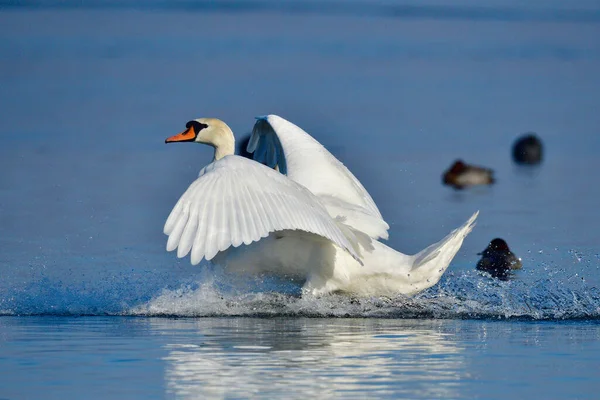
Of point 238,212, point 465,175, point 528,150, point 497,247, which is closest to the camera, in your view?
point 238,212

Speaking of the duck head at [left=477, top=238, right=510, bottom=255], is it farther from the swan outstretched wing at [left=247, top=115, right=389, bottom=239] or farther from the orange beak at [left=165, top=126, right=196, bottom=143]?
the orange beak at [left=165, top=126, right=196, bottom=143]

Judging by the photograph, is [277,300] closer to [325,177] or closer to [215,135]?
[325,177]

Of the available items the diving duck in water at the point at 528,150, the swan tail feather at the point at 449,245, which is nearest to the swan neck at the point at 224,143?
the swan tail feather at the point at 449,245

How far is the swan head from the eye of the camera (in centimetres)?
1297

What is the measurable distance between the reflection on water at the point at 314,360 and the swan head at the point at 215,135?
9.75 feet

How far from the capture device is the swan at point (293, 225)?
9594 mm

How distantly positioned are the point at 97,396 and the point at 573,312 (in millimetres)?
4067

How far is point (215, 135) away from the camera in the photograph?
42.7ft

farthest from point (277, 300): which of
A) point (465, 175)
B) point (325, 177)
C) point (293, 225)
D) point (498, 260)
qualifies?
point (465, 175)

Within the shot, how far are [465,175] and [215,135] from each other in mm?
6283

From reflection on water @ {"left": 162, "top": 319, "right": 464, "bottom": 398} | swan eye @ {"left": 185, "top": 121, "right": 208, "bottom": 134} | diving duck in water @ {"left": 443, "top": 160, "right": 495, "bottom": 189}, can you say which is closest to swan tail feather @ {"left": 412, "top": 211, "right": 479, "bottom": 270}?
reflection on water @ {"left": 162, "top": 319, "right": 464, "bottom": 398}

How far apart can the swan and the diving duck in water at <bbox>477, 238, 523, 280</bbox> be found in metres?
1.17

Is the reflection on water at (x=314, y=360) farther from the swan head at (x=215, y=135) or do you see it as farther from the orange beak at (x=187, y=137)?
the orange beak at (x=187, y=137)

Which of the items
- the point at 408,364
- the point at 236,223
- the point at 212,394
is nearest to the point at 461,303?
the point at 236,223
